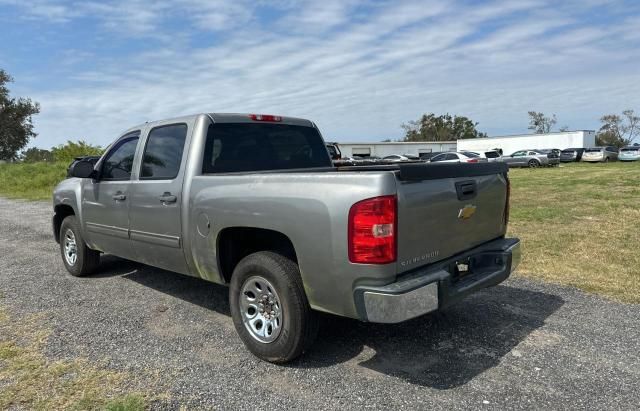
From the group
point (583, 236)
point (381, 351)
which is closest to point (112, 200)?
point (381, 351)

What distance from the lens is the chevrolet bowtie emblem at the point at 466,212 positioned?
349 cm

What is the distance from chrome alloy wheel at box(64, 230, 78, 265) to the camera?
20.2ft

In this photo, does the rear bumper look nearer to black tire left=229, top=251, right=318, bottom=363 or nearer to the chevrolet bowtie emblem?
the chevrolet bowtie emblem

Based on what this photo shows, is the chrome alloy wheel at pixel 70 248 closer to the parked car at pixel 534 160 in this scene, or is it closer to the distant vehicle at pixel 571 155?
the parked car at pixel 534 160

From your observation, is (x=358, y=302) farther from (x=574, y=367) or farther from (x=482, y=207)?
(x=574, y=367)

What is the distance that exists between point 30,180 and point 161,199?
2608 cm

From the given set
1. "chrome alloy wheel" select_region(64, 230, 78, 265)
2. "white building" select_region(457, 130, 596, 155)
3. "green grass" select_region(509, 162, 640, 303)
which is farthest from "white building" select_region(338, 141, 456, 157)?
"chrome alloy wheel" select_region(64, 230, 78, 265)

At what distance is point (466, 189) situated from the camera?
3500 mm

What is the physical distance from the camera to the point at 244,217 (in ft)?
11.5

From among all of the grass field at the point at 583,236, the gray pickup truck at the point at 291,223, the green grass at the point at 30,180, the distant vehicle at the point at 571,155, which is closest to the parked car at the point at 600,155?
the distant vehicle at the point at 571,155

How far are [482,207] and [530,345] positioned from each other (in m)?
1.16

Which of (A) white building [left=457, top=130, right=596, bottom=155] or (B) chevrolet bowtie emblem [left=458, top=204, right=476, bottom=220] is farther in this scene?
(A) white building [left=457, top=130, right=596, bottom=155]

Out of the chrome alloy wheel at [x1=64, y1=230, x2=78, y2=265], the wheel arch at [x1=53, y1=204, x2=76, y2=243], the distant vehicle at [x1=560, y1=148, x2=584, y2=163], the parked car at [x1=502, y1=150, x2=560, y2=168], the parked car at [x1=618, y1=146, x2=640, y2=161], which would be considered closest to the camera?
the chrome alloy wheel at [x1=64, y1=230, x2=78, y2=265]

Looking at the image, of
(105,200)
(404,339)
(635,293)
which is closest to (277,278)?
(404,339)
